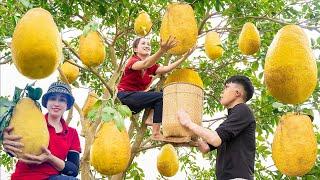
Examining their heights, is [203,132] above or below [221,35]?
below

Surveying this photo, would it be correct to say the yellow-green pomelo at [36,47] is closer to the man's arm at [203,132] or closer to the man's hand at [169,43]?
the man's hand at [169,43]

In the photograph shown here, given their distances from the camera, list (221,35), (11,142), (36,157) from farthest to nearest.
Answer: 1. (221,35)
2. (36,157)
3. (11,142)

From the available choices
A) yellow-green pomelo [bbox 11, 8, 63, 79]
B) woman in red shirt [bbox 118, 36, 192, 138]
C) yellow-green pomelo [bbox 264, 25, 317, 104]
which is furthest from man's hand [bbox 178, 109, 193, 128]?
yellow-green pomelo [bbox 11, 8, 63, 79]

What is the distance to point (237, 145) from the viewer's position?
126 inches

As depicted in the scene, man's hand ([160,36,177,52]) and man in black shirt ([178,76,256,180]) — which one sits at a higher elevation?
man's hand ([160,36,177,52])

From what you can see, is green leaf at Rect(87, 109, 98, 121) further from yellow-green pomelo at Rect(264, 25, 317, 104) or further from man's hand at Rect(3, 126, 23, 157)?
yellow-green pomelo at Rect(264, 25, 317, 104)

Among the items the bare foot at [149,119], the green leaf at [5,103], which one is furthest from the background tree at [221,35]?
the green leaf at [5,103]

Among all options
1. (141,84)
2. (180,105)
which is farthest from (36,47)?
(141,84)

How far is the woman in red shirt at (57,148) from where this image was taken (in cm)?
319

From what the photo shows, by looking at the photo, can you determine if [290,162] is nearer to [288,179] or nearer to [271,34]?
[288,179]

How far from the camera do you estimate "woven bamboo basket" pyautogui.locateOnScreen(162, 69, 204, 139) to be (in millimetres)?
3547

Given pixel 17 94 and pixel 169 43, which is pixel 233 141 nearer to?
pixel 169 43

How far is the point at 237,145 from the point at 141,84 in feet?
5.34

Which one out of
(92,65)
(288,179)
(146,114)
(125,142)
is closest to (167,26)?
(125,142)
